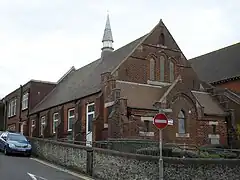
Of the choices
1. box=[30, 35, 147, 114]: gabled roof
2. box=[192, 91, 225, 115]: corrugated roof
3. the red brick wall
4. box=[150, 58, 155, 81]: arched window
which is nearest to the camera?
the red brick wall

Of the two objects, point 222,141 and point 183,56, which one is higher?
point 183,56

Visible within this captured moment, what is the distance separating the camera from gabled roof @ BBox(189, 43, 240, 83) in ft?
141

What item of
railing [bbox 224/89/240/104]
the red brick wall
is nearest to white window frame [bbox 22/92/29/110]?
railing [bbox 224/89/240/104]

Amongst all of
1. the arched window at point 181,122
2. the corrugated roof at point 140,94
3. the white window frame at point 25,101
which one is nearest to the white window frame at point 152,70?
the corrugated roof at point 140,94

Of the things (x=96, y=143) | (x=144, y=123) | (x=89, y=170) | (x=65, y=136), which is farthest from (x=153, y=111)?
(x=65, y=136)

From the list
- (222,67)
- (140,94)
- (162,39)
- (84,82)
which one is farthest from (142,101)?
(222,67)

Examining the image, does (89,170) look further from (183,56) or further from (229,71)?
(229,71)

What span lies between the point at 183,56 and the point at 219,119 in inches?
297

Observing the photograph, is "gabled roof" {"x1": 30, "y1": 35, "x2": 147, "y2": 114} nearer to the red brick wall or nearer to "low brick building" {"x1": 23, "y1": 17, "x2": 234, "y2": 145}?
"low brick building" {"x1": 23, "y1": 17, "x2": 234, "y2": 145}

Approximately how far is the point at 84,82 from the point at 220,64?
57.0 feet

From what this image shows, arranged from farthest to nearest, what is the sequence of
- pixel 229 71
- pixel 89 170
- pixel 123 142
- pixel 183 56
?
pixel 229 71 < pixel 183 56 < pixel 123 142 < pixel 89 170

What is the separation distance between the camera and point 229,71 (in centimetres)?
4306

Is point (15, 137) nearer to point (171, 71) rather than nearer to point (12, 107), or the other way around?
point (171, 71)

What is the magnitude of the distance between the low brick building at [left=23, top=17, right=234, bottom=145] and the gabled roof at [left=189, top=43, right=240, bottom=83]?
701 cm
